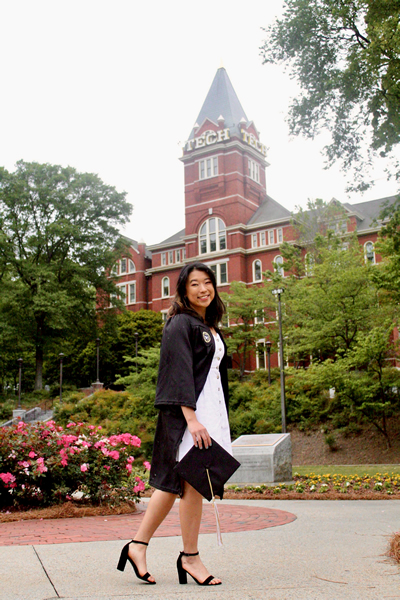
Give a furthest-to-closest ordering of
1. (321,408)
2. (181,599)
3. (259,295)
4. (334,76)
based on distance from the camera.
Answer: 1. (259,295)
2. (321,408)
3. (334,76)
4. (181,599)

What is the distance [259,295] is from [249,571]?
32.9 meters

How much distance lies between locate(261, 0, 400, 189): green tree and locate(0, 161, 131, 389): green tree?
24.8 meters

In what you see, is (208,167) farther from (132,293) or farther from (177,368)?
(177,368)

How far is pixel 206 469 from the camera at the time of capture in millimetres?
3355

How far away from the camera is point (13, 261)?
40.5 meters

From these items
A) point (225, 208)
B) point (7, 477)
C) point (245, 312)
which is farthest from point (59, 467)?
point (225, 208)

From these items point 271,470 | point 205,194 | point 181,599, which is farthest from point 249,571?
point 205,194

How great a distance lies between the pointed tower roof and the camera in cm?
5484

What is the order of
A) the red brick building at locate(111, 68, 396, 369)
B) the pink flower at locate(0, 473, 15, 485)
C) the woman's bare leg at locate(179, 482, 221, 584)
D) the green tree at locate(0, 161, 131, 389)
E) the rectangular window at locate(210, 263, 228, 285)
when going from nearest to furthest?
the woman's bare leg at locate(179, 482, 221, 584)
the pink flower at locate(0, 473, 15, 485)
the green tree at locate(0, 161, 131, 389)
the red brick building at locate(111, 68, 396, 369)
the rectangular window at locate(210, 263, 228, 285)

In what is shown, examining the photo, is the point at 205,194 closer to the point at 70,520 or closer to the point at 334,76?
the point at 334,76

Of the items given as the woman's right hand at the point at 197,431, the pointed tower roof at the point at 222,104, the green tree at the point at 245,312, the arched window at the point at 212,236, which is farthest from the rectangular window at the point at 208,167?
the woman's right hand at the point at 197,431

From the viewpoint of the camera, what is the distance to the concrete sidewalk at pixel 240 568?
9.78 feet

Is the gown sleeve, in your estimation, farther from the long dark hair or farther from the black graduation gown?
the long dark hair

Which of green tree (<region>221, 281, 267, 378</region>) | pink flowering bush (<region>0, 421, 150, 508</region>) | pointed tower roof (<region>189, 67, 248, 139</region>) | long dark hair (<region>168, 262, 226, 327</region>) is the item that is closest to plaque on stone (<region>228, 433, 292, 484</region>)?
pink flowering bush (<region>0, 421, 150, 508</region>)
